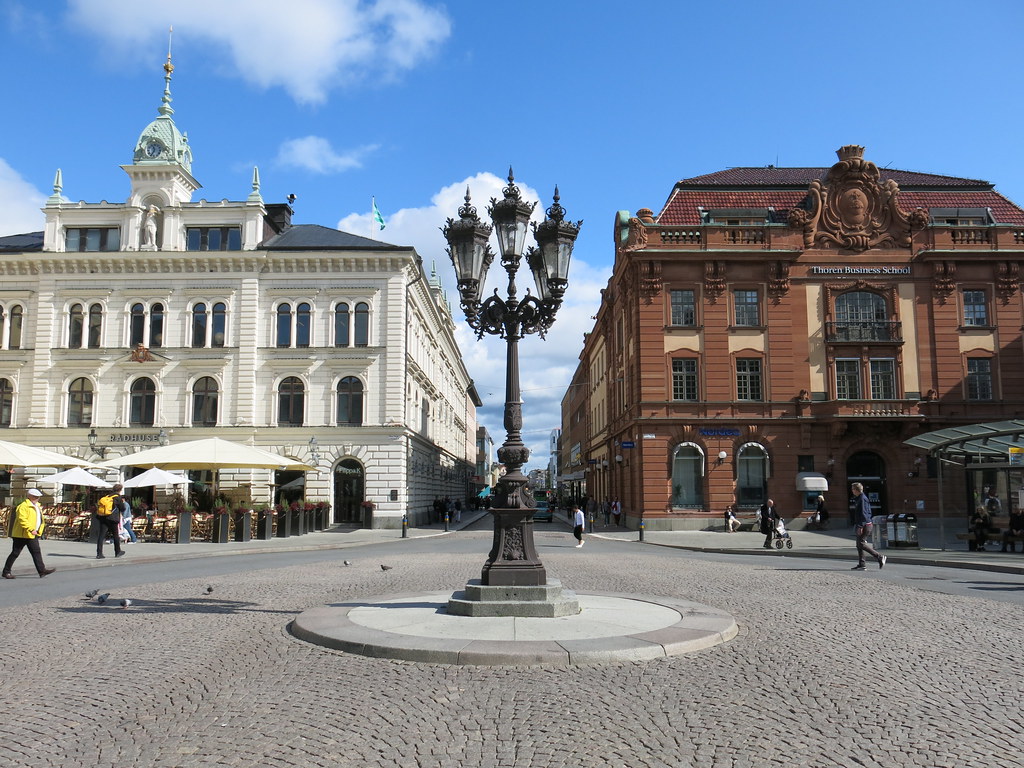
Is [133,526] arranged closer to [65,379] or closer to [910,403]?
[65,379]

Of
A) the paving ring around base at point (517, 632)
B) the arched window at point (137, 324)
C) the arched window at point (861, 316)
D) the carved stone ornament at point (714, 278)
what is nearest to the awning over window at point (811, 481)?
the arched window at point (861, 316)

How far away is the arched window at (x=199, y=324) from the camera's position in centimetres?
4002

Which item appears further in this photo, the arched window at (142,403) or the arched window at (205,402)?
the arched window at (142,403)

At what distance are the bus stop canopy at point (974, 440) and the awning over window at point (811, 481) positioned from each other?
954 centimetres

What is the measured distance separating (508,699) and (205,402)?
119ft

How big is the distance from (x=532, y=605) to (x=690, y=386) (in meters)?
28.6

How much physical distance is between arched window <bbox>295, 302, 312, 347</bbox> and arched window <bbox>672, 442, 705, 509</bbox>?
60.3 ft

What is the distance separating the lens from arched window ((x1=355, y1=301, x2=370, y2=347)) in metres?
39.7

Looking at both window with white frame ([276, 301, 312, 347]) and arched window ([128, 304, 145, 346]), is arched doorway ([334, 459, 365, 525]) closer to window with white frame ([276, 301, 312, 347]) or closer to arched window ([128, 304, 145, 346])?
window with white frame ([276, 301, 312, 347])

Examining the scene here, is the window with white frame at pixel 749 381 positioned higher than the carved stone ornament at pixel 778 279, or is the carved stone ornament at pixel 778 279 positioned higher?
the carved stone ornament at pixel 778 279

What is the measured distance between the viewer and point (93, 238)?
41.2 m

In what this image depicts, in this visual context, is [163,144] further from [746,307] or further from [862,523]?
[862,523]

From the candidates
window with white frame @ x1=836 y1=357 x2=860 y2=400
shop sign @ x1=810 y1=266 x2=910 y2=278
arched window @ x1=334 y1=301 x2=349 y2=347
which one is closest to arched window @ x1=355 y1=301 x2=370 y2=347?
arched window @ x1=334 y1=301 x2=349 y2=347

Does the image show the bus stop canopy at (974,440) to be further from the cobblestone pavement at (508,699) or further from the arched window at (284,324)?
the arched window at (284,324)
